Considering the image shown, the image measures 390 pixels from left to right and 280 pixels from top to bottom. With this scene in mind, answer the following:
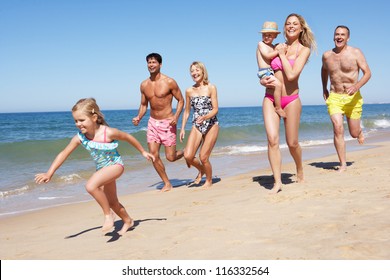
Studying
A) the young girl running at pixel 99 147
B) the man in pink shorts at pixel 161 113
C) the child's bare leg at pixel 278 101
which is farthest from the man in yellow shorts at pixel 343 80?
the young girl running at pixel 99 147


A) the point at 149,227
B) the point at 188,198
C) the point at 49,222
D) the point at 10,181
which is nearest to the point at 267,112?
the point at 188,198

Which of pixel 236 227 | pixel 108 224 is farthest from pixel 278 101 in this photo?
pixel 108 224

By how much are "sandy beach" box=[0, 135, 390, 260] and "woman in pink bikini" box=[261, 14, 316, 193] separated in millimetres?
583

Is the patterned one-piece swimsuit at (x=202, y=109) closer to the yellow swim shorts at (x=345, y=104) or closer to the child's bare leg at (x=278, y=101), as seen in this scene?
the child's bare leg at (x=278, y=101)

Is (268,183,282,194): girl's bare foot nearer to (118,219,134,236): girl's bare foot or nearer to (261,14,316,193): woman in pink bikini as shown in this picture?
(261,14,316,193): woman in pink bikini

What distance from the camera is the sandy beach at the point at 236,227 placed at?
3.44 m

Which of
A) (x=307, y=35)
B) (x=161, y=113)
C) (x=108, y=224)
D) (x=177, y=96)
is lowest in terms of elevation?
(x=108, y=224)

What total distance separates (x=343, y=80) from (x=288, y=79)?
2042 mm

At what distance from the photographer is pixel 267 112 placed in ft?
18.6

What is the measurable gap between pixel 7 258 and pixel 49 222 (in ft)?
5.42

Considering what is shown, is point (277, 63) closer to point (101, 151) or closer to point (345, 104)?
point (345, 104)

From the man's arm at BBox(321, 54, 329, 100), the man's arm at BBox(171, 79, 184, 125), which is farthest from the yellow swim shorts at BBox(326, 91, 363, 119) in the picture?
the man's arm at BBox(171, 79, 184, 125)

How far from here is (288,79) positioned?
5582mm
